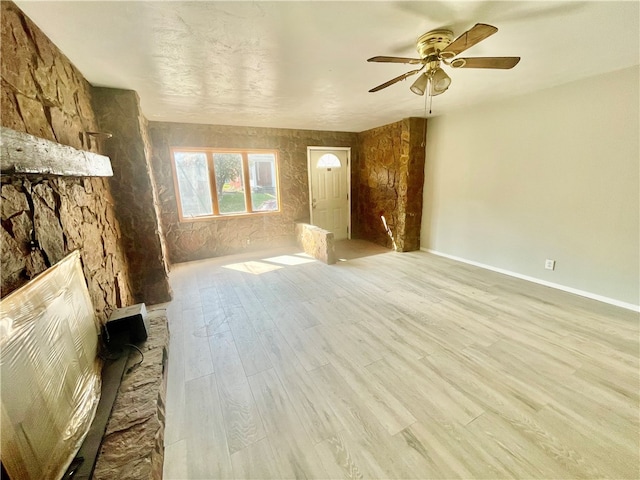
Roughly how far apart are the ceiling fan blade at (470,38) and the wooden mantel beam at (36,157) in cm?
211

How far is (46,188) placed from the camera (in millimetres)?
1366

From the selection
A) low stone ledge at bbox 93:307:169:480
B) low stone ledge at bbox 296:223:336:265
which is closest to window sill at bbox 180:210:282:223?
low stone ledge at bbox 296:223:336:265

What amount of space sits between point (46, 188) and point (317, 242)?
3.40 meters

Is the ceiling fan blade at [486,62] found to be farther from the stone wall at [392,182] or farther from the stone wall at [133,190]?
the stone wall at [133,190]

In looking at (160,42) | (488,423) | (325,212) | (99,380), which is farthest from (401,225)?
(99,380)

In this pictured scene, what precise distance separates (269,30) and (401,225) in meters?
3.77

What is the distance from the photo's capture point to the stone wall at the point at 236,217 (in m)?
4.12

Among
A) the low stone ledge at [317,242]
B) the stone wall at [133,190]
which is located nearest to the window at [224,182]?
the low stone ledge at [317,242]

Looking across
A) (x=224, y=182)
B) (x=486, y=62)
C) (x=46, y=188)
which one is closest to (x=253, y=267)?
(x=224, y=182)

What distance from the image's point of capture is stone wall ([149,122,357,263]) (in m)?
4.12

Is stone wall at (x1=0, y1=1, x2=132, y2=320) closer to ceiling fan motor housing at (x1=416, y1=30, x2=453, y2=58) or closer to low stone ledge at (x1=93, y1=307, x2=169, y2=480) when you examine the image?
low stone ledge at (x1=93, y1=307, x2=169, y2=480)

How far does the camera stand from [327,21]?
4.95 ft

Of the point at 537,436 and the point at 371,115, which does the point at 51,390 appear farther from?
the point at 371,115

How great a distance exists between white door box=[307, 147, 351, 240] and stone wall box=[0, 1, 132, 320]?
365 cm
